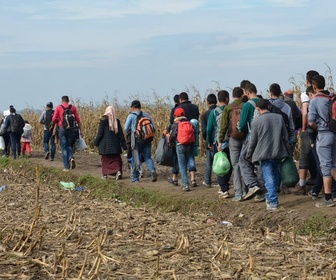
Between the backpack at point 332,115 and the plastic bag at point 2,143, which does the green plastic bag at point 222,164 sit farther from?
the plastic bag at point 2,143

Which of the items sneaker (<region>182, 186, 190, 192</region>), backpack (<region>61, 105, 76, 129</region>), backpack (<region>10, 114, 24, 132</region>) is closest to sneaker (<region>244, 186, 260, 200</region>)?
sneaker (<region>182, 186, 190, 192</region>)

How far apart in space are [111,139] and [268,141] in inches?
245

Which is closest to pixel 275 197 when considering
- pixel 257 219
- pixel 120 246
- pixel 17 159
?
pixel 257 219

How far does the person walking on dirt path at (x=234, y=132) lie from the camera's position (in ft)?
43.4

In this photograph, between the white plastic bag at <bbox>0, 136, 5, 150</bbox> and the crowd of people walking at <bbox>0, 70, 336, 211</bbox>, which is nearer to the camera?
the crowd of people walking at <bbox>0, 70, 336, 211</bbox>

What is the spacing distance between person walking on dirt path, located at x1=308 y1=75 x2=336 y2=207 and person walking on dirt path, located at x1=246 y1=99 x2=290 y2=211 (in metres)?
0.52

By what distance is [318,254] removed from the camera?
28.9ft

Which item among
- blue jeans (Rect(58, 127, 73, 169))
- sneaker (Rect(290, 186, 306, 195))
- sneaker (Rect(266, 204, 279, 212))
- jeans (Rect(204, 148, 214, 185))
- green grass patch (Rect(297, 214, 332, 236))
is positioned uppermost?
blue jeans (Rect(58, 127, 73, 169))

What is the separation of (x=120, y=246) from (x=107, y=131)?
29.1ft

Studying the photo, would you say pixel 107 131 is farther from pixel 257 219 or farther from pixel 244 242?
pixel 244 242

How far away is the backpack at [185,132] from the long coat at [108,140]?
2882 mm

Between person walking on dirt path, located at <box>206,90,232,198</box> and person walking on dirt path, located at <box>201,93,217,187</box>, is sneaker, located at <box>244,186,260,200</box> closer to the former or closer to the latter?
person walking on dirt path, located at <box>206,90,232,198</box>

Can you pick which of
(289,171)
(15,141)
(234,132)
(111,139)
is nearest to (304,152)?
(289,171)

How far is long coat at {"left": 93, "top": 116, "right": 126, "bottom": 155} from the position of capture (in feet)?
58.1
